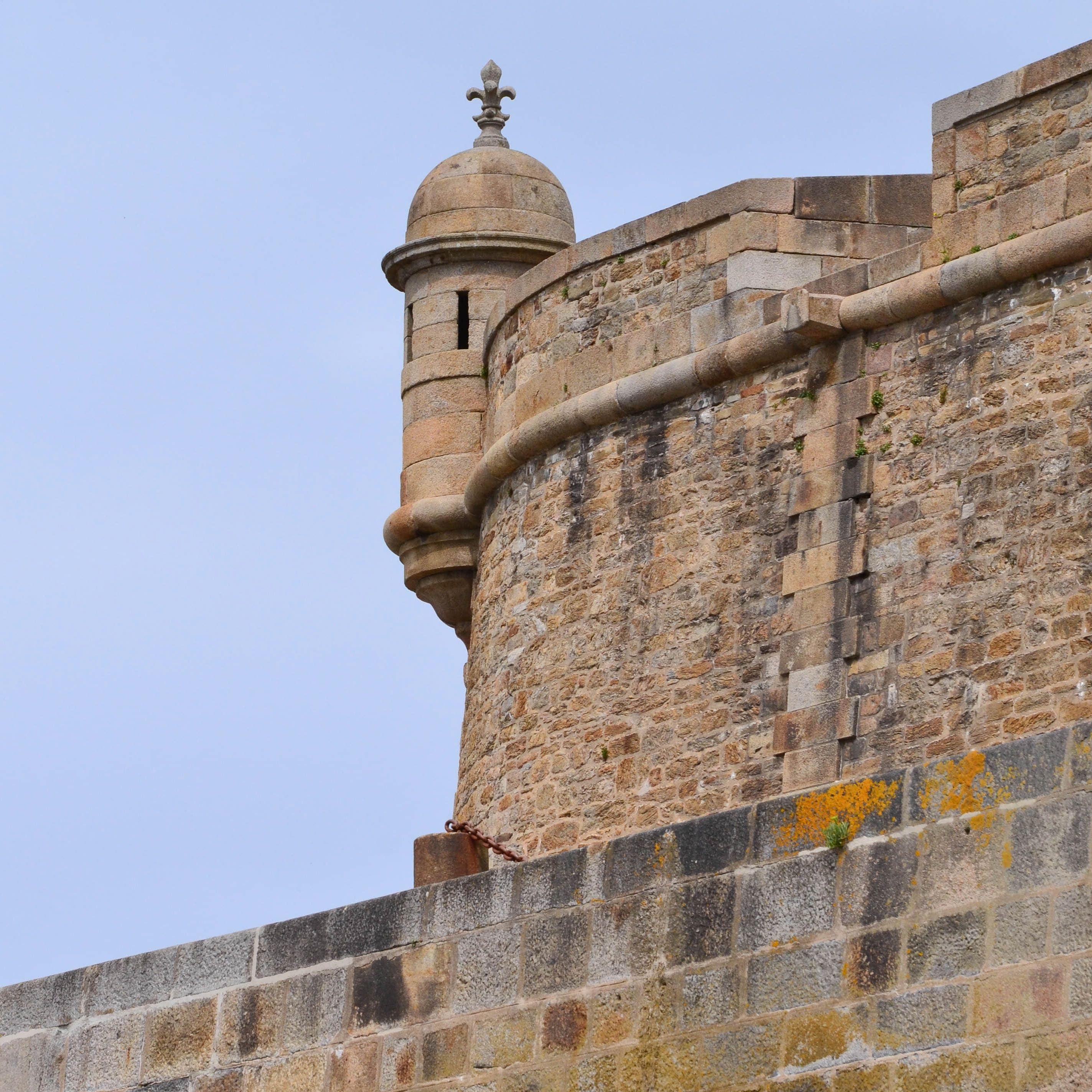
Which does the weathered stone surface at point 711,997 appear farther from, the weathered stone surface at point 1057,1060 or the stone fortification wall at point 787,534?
the stone fortification wall at point 787,534

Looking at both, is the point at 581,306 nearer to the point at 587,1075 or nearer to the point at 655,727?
the point at 655,727

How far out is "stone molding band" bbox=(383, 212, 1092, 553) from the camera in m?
12.2

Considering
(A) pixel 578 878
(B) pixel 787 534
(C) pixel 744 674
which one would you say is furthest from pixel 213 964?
(B) pixel 787 534

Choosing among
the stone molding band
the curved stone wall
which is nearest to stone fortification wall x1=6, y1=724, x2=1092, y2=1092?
the curved stone wall

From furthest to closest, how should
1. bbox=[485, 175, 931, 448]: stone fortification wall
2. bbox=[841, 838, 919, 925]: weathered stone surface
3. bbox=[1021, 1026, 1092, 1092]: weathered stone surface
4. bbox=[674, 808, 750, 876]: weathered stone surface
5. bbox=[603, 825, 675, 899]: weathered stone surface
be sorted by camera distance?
bbox=[485, 175, 931, 448]: stone fortification wall
bbox=[603, 825, 675, 899]: weathered stone surface
bbox=[674, 808, 750, 876]: weathered stone surface
bbox=[841, 838, 919, 925]: weathered stone surface
bbox=[1021, 1026, 1092, 1092]: weathered stone surface

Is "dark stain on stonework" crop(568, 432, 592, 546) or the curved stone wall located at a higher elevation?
"dark stain on stonework" crop(568, 432, 592, 546)

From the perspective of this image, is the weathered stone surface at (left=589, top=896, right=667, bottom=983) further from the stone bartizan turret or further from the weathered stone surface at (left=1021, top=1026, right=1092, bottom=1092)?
the stone bartizan turret

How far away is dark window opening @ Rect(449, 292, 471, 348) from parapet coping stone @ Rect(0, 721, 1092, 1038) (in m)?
7.54

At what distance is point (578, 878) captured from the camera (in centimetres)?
755

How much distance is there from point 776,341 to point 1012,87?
1.60 m

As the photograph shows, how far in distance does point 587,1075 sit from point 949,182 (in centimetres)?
642

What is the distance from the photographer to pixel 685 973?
720 cm

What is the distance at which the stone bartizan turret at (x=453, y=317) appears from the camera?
15.9 meters

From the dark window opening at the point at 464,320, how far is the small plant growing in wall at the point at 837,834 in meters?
9.27
